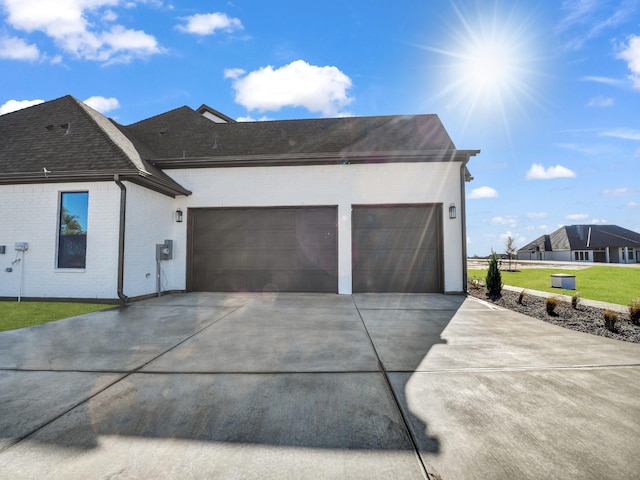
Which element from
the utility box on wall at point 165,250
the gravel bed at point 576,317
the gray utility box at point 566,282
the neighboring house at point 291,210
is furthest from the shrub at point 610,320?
the utility box on wall at point 165,250

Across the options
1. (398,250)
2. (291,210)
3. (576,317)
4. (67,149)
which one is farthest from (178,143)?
(576,317)

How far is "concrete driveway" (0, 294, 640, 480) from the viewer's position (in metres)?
1.74

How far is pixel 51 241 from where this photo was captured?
763 cm

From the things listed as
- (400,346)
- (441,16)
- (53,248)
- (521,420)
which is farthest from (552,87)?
(53,248)

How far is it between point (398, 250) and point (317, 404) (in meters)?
7.36

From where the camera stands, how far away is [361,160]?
365 inches

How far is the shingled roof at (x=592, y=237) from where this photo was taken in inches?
1638

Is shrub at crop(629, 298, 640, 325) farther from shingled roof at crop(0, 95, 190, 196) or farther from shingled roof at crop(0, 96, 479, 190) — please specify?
shingled roof at crop(0, 95, 190, 196)

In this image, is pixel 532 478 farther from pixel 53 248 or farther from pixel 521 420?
pixel 53 248

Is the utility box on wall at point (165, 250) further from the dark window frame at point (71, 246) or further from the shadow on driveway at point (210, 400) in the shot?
the shadow on driveway at point (210, 400)

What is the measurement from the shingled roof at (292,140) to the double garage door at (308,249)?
61.8 inches

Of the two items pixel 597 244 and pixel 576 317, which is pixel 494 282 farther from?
pixel 597 244

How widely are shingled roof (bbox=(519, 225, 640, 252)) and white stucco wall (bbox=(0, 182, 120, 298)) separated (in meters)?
54.0

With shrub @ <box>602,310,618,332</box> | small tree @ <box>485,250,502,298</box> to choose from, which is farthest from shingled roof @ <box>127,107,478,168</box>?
shrub @ <box>602,310,618,332</box>
